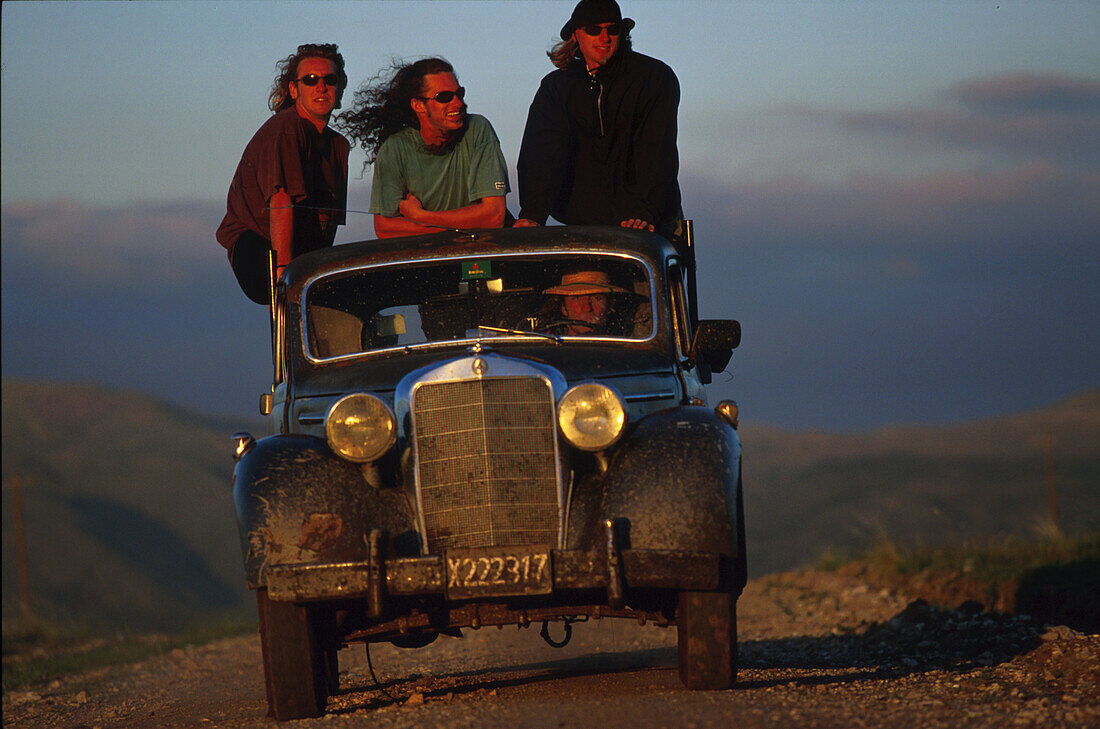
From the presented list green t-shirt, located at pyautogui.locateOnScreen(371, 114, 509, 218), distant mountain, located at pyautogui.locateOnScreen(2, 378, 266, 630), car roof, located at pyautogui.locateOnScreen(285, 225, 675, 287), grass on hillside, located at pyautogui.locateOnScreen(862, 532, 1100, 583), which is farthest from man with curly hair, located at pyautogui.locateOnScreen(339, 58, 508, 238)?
distant mountain, located at pyautogui.locateOnScreen(2, 378, 266, 630)

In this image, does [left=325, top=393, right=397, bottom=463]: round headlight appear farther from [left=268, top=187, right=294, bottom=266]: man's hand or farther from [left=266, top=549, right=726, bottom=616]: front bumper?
[left=268, top=187, right=294, bottom=266]: man's hand

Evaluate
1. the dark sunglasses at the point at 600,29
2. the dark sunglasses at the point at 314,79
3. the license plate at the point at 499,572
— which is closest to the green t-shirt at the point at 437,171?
the dark sunglasses at the point at 314,79

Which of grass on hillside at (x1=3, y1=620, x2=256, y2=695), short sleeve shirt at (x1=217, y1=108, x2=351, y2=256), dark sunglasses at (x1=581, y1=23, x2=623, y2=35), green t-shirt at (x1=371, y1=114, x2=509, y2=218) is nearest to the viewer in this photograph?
green t-shirt at (x1=371, y1=114, x2=509, y2=218)

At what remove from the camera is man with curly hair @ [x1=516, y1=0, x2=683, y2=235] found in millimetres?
7441

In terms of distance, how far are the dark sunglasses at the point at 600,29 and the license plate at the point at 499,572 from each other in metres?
3.67

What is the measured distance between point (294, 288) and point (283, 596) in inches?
78.3

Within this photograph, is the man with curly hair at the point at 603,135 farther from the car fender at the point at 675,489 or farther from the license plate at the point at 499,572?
the license plate at the point at 499,572

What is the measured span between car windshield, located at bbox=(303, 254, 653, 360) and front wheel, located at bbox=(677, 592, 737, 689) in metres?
1.49

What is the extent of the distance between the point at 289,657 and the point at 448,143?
3196 millimetres

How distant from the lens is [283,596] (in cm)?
490

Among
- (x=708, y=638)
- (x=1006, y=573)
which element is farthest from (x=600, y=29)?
(x=1006, y=573)

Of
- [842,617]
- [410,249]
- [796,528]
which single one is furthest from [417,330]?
[796,528]

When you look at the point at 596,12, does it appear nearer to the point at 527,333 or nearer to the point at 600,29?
the point at 600,29

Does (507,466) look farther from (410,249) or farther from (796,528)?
(796,528)
